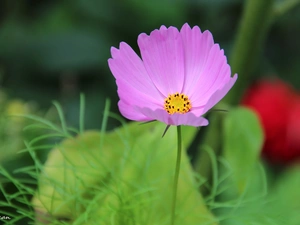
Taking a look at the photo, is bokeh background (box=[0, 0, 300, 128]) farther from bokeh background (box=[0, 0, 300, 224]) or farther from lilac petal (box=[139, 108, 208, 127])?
lilac petal (box=[139, 108, 208, 127])

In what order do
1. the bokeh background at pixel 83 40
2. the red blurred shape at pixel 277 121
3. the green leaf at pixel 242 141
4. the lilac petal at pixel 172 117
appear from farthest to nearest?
the bokeh background at pixel 83 40 < the red blurred shape at pixel 277 121 < the green leaf at pixel 242 141 < the lilac petal at pixel 172 117

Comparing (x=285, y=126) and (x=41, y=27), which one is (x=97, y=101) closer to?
(x=41, y=27)

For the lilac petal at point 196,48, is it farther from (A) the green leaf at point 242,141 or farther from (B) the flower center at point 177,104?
(A) the green leaf at point 242,141

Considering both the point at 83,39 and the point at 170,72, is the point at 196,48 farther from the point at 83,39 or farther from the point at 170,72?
the point at 83,39

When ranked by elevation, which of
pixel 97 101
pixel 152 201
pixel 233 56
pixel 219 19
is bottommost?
pixel 152 201

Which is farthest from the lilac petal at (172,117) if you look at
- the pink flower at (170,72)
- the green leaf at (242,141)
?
the green leaf at (242,141)

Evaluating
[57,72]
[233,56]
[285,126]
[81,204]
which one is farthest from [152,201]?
[57,72]

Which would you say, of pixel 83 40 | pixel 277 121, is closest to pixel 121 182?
pixel 277 121
